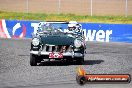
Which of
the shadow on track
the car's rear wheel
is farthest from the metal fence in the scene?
the car's rear wheel

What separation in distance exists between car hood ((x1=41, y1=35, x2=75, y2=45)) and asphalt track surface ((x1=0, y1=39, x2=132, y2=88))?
30.6 inches

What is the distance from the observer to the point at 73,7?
47.2 metres

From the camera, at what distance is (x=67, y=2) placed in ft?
157

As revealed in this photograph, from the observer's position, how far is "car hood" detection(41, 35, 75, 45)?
1656 centimetres

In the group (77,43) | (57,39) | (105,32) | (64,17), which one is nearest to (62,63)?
(57,39)

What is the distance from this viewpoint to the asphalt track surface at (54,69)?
12.4 metres

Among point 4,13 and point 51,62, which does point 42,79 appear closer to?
point 51,62

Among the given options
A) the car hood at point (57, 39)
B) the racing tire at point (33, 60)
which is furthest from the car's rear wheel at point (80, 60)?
the racing tire at point (33, 60)

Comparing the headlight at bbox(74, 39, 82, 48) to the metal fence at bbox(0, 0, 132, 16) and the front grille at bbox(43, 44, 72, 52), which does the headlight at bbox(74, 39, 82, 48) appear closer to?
the front grille at bbox(43, 44, 72, 52)

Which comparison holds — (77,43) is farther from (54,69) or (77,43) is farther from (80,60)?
(54,69)

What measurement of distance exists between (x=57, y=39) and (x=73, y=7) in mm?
30601

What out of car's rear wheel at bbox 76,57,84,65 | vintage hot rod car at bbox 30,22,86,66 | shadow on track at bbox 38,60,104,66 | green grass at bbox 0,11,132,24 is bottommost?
green grass at bbox 0,11,132,24

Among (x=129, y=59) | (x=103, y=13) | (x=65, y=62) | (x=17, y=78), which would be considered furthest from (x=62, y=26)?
(x=103, y=13)

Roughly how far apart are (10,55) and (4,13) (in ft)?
83.4
